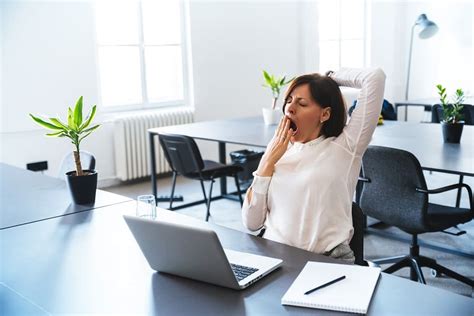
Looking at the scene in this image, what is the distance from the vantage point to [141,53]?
596cm

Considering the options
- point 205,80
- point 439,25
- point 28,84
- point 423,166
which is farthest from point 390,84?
point 423,166

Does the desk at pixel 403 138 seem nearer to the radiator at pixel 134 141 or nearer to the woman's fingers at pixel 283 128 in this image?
the radiator at pixel 134 141

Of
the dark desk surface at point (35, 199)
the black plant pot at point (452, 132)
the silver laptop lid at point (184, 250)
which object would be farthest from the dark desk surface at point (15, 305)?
the black plant pot at point (452, 132)

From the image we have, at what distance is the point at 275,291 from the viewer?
1421 mm

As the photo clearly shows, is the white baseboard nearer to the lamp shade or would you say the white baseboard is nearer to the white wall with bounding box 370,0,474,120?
the white wall with bounding box 370,0,474,120

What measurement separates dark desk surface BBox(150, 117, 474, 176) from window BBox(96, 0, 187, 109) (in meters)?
1.43

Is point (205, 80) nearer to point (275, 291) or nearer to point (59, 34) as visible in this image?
point (59, 34)

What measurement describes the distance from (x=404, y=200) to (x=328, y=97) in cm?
118

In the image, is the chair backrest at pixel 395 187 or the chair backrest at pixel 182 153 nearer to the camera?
the chair backrest at pixel 395 187

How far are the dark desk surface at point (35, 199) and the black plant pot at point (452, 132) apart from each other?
2.04 m

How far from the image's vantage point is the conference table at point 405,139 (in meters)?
2.95

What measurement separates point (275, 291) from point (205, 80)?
505cm

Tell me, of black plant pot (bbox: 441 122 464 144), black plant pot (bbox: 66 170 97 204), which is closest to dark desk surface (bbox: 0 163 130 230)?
black plant pot (bbox: 66 170 97 204)

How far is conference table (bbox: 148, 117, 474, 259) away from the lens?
295 centimetres
